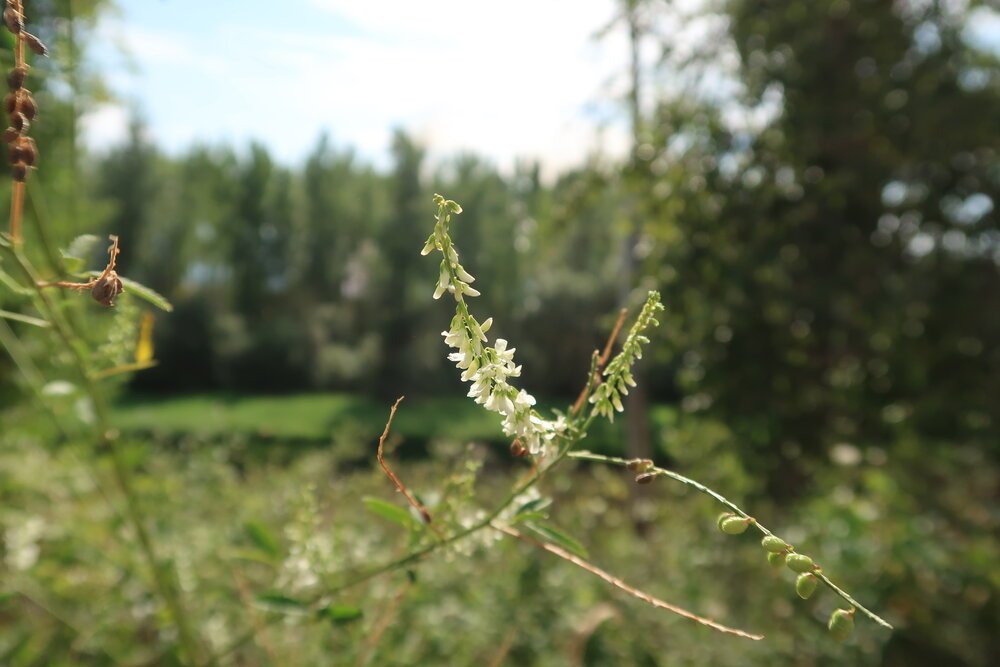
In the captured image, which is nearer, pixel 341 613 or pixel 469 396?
pixel 469 396

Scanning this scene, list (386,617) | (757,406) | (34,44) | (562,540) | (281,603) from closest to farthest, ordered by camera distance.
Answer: (34,44)
(562,540)
(281,603)
(386,617)
(757,406)

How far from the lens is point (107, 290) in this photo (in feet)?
1.24

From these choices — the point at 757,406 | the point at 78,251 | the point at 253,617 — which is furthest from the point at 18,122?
the point at 757,406

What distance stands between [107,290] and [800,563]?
1.14 feet

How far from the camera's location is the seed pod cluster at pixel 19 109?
1.17 feet

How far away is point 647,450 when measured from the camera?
459 centimetres

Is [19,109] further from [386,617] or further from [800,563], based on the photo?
[386,617]

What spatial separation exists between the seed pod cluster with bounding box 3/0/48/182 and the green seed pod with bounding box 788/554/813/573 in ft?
1.31

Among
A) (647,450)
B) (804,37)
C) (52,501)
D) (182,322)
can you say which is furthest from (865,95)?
(182,322)

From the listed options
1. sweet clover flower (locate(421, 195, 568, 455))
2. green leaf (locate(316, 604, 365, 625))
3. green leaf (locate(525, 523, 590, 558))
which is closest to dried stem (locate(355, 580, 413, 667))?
green leaf (locate(316, 604, 365, 625))

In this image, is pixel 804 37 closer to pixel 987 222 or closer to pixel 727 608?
pixel 987 222

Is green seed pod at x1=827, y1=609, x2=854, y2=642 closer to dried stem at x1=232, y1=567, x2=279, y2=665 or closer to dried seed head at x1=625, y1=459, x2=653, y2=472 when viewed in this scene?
dried seed head at x1=625, y1=459, x2=653, y2=472

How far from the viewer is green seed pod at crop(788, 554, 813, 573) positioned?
0.38m

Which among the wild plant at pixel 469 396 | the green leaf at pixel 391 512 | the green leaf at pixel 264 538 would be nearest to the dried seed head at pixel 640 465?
the wild plant at pixel 469 396
